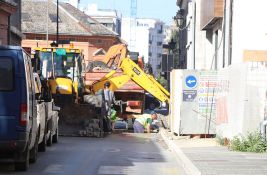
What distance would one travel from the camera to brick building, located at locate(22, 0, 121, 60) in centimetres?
8025

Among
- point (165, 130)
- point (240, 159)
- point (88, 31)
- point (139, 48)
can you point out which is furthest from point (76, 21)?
point (139, 48)

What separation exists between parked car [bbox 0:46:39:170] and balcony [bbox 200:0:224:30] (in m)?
18.2

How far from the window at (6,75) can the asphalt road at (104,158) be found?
70.8 inches

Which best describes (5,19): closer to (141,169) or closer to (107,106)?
(107,106)

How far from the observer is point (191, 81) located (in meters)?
24.2

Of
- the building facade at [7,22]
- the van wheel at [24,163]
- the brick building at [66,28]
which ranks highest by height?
the brick building at [66,28]

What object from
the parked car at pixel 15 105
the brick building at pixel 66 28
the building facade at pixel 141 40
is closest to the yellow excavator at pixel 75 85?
the parked car at pixel 15 105

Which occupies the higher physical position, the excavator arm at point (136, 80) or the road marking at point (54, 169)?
the excavator arm at point (136, 80)

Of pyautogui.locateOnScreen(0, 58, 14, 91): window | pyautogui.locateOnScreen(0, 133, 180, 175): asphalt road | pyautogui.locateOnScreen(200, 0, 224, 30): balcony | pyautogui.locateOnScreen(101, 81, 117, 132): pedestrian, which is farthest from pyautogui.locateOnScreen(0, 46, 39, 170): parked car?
pyautogui.locateOnScreen(200, 0, 224, 30): balcony

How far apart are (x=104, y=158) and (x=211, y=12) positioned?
51.4 ft

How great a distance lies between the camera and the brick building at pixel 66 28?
80.2 metres

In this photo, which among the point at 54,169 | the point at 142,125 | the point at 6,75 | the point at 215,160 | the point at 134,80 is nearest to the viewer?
the point at 6,75

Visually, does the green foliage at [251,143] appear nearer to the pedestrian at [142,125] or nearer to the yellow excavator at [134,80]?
the pedestrian at [142,125]

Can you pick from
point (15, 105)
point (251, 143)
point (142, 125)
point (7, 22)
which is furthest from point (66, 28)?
point (15, 105)
